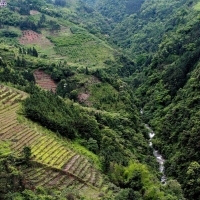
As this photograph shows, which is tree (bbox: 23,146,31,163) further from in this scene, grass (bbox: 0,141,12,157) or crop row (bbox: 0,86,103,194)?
grass (bbox: 0,141,12,157)

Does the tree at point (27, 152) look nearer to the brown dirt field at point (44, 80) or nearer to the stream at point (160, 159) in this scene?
the stream at point (160, 159)

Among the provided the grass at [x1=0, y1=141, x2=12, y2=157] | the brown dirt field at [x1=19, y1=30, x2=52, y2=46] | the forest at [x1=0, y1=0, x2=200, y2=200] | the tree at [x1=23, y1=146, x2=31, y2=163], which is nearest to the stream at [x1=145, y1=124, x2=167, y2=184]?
the forest at [x1=0, y1=0, x2=200, y2=200]

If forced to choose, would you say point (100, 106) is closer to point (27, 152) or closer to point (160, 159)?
point (160, 159)

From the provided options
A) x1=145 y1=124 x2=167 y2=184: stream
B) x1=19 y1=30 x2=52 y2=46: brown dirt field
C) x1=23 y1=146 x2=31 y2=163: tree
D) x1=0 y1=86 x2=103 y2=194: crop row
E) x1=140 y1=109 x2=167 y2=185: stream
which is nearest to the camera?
x1=0 y1=86 x2=103 y2=194: crop row

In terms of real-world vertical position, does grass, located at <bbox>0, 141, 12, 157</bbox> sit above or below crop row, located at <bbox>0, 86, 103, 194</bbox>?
above

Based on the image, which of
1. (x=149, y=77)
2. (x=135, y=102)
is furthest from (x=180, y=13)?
(x=135, y=102)

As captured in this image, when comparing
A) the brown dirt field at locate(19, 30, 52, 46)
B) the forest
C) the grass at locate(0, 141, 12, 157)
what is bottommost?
the brown dirt field at locate(19, 30, 52, 46)

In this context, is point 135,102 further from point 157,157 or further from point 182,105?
point 157,157
